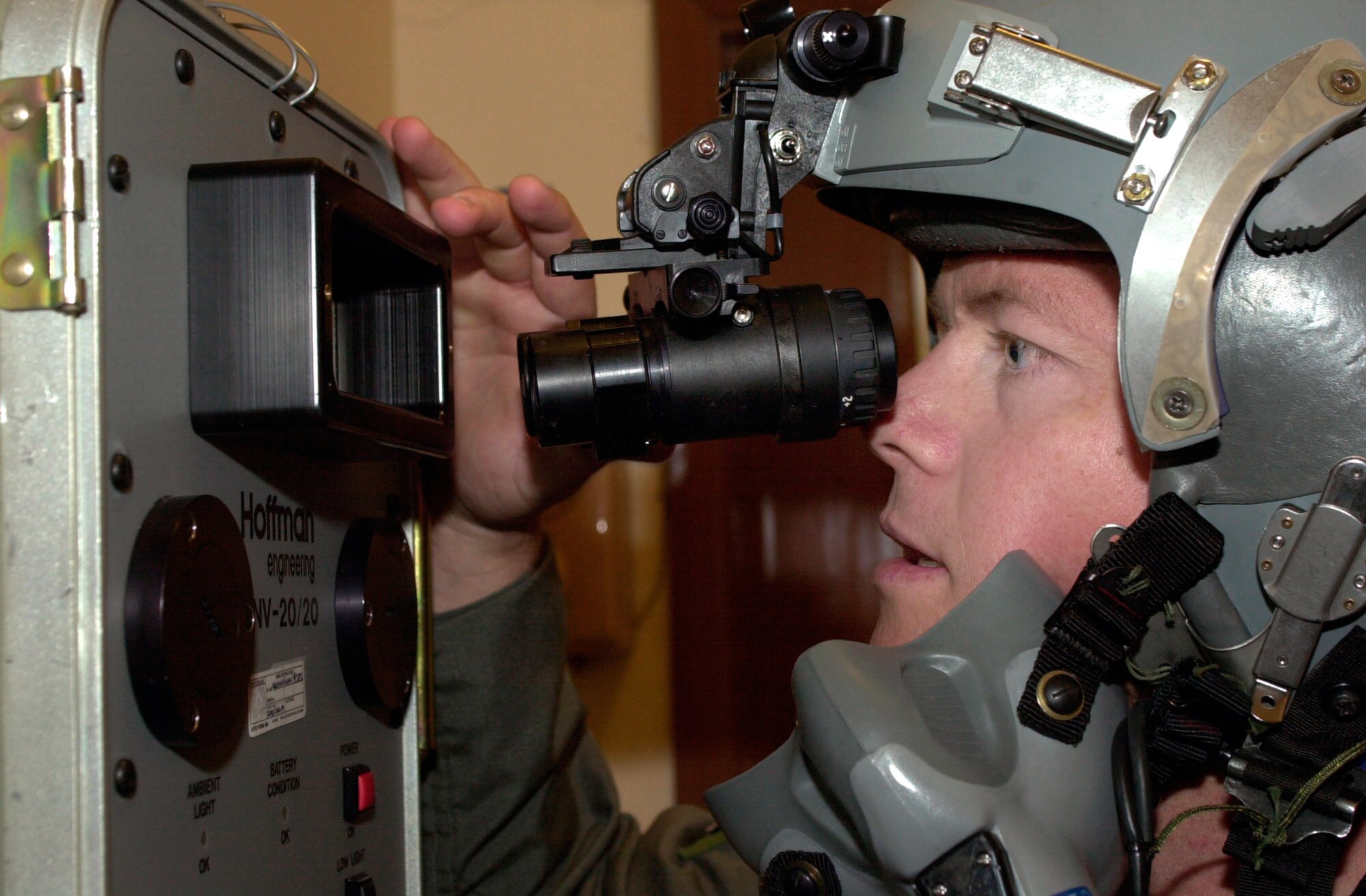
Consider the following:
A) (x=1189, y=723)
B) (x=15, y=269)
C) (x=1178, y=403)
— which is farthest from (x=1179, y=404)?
(x=15, y=269)

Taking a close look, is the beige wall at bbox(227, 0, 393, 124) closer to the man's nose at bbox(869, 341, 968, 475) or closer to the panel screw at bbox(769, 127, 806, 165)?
the panel screw at bbox(769, 127, 806, 165)

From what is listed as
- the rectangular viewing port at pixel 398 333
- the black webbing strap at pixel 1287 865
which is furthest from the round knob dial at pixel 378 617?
the black webbing strap at pixel 1287 865

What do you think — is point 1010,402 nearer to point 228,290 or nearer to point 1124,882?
point 1124,882

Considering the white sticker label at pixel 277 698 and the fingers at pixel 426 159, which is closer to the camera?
the white sticker label at pixel 277 698

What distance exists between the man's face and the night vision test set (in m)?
0.05

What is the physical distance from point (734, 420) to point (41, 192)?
489mm

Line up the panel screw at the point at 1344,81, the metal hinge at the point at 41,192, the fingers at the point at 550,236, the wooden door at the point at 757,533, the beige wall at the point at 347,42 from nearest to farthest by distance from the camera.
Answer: the metal hinge at the point at 41,192, the panel screw at the point at 1344,81, the fingers at the point at 550,236, the beige wall at the point at 347,42, the wooden door at the point at 757,533

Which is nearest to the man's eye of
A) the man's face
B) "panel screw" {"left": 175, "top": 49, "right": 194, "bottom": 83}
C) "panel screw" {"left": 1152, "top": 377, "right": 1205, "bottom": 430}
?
the man's face

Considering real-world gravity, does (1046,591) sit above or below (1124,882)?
above

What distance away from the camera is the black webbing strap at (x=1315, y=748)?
73 centimetres

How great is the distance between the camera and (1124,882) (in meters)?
0.93

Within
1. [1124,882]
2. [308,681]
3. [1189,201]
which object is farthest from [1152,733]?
[308,681]

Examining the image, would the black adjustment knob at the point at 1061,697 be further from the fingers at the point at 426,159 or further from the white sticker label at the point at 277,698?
the fingers at the point at 426,159

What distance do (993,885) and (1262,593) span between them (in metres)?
0.28
